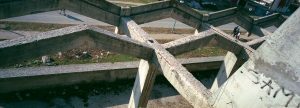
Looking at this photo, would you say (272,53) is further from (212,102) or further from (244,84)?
(212,102)

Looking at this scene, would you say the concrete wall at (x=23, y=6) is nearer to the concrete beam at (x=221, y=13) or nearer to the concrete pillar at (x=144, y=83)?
the concrete pillar at (x=144, y=83)

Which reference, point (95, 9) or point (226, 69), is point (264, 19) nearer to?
point (226, 69)

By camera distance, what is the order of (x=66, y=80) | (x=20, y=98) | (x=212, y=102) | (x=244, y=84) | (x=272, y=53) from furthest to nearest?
(x=66, y=80) < (x=20, y=98) < (x=212, y=102) < (x=244, y=84) < (x=272, y=53)

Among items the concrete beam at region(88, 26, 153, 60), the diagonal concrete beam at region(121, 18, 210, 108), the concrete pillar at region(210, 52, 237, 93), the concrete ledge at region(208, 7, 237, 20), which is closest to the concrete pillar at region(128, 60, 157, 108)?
the diagonal concrete beam at region(121, 18, 210, 108)

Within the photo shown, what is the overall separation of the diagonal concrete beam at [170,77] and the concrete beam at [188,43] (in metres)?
0.56

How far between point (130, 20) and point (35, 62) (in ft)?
17.6

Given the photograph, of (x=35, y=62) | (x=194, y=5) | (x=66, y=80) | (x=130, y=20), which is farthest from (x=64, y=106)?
(x=194, y=5)

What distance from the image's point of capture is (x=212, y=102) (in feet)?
16.3

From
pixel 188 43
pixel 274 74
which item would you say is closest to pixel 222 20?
pixel 188 43

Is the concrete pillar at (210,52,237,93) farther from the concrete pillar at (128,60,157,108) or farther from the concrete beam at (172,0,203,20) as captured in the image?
the concrete pillar at (128,60,157,108)

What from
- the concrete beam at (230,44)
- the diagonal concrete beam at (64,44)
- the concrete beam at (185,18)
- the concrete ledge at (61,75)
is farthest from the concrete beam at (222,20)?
the diagonal concrete beam at (64,44)

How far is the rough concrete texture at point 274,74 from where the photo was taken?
350 centimetres

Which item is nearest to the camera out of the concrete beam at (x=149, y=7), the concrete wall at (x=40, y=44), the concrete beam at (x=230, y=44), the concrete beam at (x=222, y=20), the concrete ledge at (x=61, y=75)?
the concrete wall at (x=40, y=44)

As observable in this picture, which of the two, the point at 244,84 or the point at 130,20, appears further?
the point at 130,20
